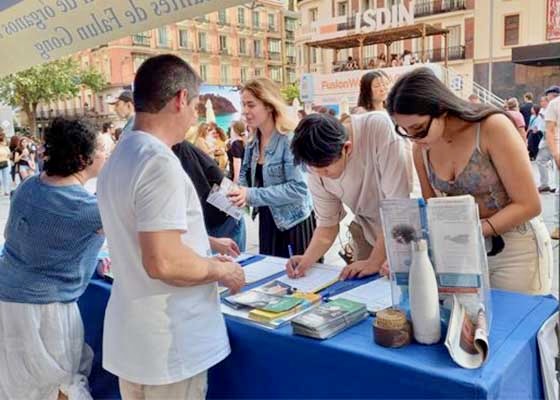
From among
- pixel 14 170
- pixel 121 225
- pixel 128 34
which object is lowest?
pixel 14 170

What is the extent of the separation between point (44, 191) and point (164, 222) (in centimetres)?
72

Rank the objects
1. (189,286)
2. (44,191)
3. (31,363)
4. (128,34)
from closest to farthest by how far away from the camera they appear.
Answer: (189,286), (44,191), (31,363), (128,34)

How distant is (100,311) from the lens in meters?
1.73

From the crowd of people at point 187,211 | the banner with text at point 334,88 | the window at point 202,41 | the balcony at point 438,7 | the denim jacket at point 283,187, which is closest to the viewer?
the crowd of people at point 187,211

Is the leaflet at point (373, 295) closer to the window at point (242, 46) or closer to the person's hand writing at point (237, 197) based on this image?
the person's hand writing at point (237, 197)

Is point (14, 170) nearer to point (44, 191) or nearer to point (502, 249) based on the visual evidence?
point (44, 191)

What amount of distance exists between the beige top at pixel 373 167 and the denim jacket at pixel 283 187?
394 mm

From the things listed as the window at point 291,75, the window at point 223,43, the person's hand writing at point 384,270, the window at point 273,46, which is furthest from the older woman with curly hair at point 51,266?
the window at point 291,75

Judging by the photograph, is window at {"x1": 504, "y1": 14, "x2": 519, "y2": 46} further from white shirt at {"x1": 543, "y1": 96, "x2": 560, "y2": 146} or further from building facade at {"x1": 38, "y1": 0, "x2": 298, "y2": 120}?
building facade at {"x1": 38, "y1": 0, "x2": 298, "y2": 120}

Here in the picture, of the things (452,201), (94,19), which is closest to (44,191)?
(94,19)

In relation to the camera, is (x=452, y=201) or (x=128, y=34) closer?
(x=452, y=201)

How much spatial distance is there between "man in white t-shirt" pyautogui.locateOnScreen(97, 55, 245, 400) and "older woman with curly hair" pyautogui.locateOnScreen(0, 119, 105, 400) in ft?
1.55

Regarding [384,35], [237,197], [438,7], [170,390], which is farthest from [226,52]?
[170,390]

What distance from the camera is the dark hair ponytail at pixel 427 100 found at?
1269 millimetres
